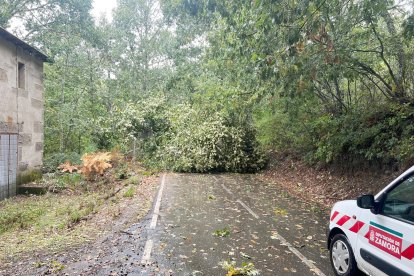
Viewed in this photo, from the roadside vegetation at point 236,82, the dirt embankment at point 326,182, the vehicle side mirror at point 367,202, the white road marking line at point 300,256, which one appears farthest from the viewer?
the dirt embankment at point 326,182

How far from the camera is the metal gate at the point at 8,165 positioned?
39.1 feet

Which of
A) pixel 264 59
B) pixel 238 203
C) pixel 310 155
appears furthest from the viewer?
pixel 310 155

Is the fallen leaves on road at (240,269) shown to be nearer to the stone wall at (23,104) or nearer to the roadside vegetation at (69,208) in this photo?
the roadside vegetation at (69,208)

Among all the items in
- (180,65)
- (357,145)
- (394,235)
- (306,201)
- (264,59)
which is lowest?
(306,201)

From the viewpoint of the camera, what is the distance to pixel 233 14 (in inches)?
319

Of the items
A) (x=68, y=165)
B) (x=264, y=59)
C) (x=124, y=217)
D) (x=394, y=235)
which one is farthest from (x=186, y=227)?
(x=68, y=165)

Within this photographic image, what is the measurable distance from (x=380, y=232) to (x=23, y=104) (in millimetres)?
13642

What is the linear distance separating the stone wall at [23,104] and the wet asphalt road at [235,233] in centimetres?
644

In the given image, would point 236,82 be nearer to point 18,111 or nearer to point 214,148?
point 214,148

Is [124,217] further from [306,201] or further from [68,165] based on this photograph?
[68,165]

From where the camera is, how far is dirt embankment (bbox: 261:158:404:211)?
10109 mm

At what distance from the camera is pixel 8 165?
12328 millimetres

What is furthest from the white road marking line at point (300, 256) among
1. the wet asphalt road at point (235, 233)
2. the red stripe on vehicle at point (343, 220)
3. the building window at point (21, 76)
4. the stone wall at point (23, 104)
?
the building window at point (21, 76)

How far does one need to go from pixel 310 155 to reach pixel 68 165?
11265 mm
